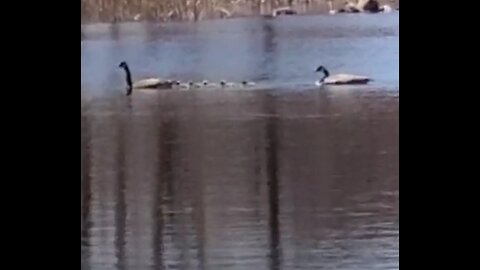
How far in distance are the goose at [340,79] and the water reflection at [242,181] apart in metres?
0.07

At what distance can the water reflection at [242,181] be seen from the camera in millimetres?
2457

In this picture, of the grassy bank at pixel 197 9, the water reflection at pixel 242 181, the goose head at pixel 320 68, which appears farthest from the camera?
the goose head at pixel 320 68

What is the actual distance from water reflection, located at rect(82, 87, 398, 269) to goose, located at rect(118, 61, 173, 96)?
0.07 m

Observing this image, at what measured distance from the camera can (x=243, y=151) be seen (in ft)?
13.2

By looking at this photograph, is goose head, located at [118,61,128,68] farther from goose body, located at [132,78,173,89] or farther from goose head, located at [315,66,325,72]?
goose head, located at [315,66,325,72]

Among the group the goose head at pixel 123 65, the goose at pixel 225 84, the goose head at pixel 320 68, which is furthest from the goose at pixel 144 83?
the goose head at pixel 320 68

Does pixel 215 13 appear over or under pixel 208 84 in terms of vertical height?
over

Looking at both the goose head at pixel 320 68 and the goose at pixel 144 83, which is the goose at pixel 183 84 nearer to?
the goose at pixel 144 83

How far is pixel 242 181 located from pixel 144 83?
1304 millimetres

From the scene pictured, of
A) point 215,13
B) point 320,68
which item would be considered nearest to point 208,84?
point 320,68

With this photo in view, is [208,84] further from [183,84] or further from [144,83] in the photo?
[144,83]
